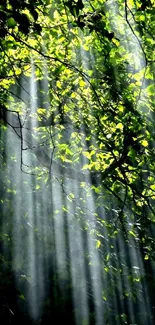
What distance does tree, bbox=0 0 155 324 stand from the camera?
130 inches

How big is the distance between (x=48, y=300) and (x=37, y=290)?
0.16 metres

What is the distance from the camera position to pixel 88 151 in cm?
445

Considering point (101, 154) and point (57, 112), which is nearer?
point (101, 154)

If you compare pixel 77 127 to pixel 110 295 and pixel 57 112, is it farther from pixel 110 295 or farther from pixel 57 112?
pixel 110 295

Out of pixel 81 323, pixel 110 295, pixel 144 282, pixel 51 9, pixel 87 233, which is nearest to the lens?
pixel 81 323

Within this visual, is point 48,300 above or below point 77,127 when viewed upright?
below

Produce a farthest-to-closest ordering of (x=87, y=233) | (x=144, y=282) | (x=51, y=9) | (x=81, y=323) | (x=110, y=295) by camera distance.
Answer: (x=144, y=282), (x=87, y=233), (x=110, y=295), (x=51, y=9), (x=81, y=323)

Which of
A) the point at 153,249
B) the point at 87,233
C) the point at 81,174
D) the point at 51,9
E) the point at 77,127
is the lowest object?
the point at 153,249

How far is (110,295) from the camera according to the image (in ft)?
12.8

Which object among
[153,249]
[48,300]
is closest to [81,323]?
[48,300]

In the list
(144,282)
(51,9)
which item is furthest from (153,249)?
(51,9)

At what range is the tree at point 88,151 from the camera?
3295 mm

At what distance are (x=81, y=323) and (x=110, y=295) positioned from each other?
1149 millimetres

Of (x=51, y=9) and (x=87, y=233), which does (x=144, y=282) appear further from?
(x=51, y=9)
